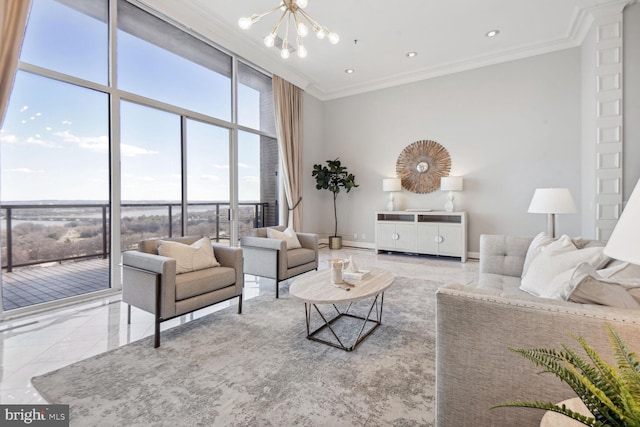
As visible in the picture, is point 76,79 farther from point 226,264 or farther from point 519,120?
point 519,120

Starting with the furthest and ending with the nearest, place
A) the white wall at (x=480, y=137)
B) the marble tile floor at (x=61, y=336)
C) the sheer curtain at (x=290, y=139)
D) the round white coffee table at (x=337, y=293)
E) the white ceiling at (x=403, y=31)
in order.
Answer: the sheer curtain at (x=290, y=139) → the white wall at (x=480, y=137) → the white ceiling at (x=403, y=31) → the round white coffee table at (x=337, y=293) → the marble tile floor at (x=61, y=336)

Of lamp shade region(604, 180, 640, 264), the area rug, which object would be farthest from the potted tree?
lamp shade region(604, 180, 640, 264)

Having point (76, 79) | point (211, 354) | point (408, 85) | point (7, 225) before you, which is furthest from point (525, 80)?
point (7, 225)

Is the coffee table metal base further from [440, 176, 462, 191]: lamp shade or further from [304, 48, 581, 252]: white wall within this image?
[304, 48, 581, 252]: white wall

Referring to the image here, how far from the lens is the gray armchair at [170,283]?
2.29m

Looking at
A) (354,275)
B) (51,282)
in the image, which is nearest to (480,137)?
(354,275)

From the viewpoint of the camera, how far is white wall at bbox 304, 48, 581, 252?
4781 millimetres

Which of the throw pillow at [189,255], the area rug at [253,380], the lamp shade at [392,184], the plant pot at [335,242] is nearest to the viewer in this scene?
the area rug at [253,380]

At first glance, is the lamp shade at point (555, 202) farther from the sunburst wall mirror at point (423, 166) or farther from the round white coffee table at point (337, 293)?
the sunburst wall mirror at point (423, 166)

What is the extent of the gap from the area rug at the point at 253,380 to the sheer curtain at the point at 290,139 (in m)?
3.55

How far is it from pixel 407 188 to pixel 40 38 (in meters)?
5.71

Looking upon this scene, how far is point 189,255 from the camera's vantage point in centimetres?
273

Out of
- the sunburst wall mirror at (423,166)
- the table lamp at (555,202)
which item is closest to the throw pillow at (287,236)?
the table lamp at (555,202)

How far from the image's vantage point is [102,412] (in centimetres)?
157
